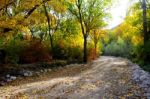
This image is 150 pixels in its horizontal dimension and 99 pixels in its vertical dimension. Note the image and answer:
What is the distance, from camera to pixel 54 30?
135ft

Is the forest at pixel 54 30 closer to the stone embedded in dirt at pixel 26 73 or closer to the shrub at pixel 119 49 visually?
the stone embedded in dirt at pixel 26 73

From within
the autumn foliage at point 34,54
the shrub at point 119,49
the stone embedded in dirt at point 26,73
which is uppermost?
the autumn foliage at point 34,54

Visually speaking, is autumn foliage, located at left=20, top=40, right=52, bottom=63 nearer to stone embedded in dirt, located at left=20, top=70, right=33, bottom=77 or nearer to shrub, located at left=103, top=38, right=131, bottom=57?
stone embedded in dirt, located at left=20, top=70, right=33, bottom=77

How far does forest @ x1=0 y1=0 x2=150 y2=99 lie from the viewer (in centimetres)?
2231

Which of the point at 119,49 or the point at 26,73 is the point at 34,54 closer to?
the point at 26,73

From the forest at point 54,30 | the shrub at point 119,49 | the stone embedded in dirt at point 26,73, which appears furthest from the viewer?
the shrub at point 119,49

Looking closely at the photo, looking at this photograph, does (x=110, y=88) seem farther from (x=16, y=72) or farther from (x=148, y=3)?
(x=148, y=3)

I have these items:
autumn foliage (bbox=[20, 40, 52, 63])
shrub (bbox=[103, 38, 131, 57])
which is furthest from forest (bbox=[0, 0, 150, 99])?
shrub (bbox=[103, 38, 131, 57])

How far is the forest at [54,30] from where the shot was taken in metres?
22.3

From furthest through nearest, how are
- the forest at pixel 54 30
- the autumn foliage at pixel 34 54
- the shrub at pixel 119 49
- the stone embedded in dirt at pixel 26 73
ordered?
1. the shrub at pixel 119 49
2. the autumn foliage at pixel 34 54
3. the stone embedded in dirt at pixel 26 73
4. the forest at pixel 54 30

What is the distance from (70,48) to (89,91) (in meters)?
28.9

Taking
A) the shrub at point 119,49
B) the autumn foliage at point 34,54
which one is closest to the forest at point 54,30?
the autumn foliage at point 34,54

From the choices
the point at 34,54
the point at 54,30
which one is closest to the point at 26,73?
the point at 34,54

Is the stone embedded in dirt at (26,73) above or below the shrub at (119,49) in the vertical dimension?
above
